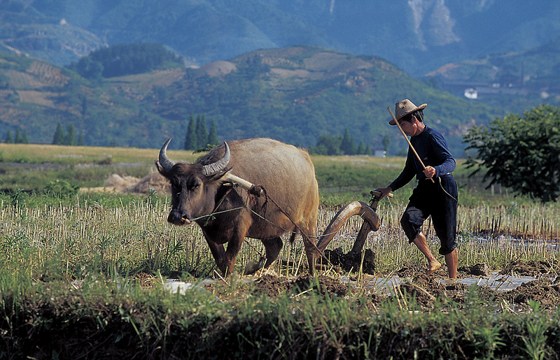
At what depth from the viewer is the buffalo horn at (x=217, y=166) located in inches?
444

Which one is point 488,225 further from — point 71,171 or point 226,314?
point 71,171

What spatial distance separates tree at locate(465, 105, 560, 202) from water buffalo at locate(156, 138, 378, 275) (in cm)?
1417

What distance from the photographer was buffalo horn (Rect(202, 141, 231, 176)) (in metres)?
11.3

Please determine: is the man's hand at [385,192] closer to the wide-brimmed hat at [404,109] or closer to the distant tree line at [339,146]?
the wide-brimmed hat at [404,109]

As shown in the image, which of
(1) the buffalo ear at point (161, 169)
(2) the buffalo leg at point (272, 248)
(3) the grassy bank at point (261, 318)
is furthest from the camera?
(2) the buffalo leg at point (272, 248)

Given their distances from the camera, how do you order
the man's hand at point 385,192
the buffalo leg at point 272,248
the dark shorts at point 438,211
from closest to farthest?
the dark shorts at point 438,211
the man's hand at point 385,192
the buffalo leg at point 272,248

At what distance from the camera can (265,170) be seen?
12.3m

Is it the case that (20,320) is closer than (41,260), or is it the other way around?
(20,320)

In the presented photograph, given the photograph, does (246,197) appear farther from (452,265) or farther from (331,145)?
(331,145)

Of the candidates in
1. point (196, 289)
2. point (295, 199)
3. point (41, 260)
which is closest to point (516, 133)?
point (295, 199)

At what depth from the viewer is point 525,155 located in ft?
87.5

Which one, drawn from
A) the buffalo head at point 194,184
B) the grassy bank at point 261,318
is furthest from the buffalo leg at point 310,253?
the buffalo head at point 194,184

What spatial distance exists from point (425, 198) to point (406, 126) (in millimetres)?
821

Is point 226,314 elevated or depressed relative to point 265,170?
depressed
